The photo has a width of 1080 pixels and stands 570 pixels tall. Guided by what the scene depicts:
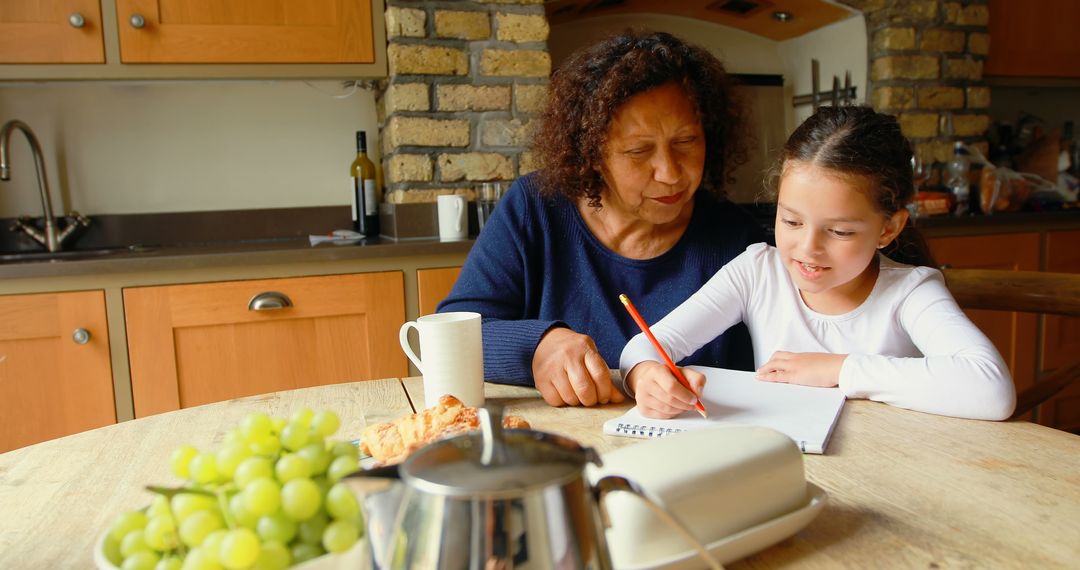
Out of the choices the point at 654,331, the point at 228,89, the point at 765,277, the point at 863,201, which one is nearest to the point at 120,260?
the point at 228,89

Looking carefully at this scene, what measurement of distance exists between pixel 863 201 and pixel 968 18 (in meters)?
2.40

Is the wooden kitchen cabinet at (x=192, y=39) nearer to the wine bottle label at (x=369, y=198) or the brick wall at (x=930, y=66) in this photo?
the wine bottle label at (x=369, y=198)

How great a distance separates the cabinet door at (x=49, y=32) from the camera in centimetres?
207

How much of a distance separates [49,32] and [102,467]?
1.83 m

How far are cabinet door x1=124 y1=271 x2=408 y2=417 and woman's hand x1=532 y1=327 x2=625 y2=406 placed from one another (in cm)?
126

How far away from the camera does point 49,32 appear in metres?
2.09

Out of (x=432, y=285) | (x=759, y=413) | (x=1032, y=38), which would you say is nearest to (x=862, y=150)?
→ (x=759, y=413)

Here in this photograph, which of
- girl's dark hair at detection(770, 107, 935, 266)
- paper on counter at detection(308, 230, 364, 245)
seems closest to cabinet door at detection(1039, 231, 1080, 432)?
girl's dark hair at detection(770, 107, 935, 266)

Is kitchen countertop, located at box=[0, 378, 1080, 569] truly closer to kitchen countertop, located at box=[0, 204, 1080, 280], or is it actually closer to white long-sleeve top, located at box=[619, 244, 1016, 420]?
white long-sleeve top, located at box=[619, 244, 1016, 420]

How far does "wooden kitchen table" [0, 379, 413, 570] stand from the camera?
59 centimetres

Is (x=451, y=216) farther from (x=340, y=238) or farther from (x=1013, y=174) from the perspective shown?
(x=1013, y=174)

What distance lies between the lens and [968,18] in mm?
2957

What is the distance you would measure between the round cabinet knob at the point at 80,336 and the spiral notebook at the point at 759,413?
1637 mm

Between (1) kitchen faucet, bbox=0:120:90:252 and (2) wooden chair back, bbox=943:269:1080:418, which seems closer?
(2) wooden chair back, bbox=943:269:1080:418
